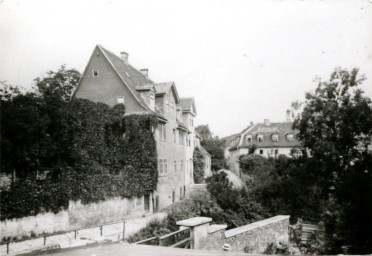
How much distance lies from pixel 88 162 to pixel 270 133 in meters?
42.9

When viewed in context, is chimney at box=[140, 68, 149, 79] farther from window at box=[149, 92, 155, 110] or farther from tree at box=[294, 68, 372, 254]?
tree at box=[294, 68, 372, 254]

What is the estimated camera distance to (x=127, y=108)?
25266 millimetres

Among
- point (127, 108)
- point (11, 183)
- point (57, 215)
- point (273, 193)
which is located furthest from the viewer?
point (273, 193)

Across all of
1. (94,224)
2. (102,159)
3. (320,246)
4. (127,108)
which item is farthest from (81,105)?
(320,246)

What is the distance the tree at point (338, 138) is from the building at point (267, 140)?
29080 mm

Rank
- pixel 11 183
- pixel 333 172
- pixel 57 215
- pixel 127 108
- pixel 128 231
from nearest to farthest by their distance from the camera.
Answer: pixel 11 183, pixel 57 215, pixel 128 231, pixel 333 172, pixel 127 108

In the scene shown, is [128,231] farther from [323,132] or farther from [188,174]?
[188,174]

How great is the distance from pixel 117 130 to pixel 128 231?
8.71 metres

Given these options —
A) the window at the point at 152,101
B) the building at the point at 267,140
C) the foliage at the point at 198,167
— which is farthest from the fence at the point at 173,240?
the building at the point at 267,140

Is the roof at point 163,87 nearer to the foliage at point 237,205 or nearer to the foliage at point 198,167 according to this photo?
the foliage at point 237,205

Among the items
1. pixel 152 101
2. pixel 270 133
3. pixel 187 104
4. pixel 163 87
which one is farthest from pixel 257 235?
pixel 270 133

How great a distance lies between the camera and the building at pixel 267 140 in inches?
2189

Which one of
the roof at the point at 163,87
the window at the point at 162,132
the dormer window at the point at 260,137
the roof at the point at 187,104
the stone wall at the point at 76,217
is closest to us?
the stone wall at the point at 76,217

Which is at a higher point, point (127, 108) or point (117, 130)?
point (127, 108)
